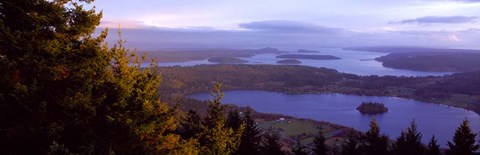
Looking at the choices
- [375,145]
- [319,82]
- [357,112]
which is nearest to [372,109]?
[357,112]

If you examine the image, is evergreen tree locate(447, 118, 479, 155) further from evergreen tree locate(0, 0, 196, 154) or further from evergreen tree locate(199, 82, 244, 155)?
evergreen tree locate(0, 0, 196, 154)

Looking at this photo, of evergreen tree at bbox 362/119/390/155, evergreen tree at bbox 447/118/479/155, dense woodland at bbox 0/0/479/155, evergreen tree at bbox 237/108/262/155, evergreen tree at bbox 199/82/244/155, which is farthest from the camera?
evergreen tree at bbox 362/119/390/155

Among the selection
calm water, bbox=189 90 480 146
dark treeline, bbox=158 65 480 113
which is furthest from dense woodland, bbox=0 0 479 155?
dark treeline, bbox=158 65 480 113

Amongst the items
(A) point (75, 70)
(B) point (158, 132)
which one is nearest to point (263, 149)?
(B) point (158, 132)

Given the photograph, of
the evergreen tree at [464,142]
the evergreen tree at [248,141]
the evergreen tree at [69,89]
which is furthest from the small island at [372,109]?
the evergreen tree at [69,89]

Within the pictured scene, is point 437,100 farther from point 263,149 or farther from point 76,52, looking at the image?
point 76,52

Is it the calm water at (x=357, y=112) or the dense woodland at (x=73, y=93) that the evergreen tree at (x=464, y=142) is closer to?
the dense woodland at (x=73, y=93)

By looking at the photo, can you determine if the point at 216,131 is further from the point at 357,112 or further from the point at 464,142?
the point at 357,112
